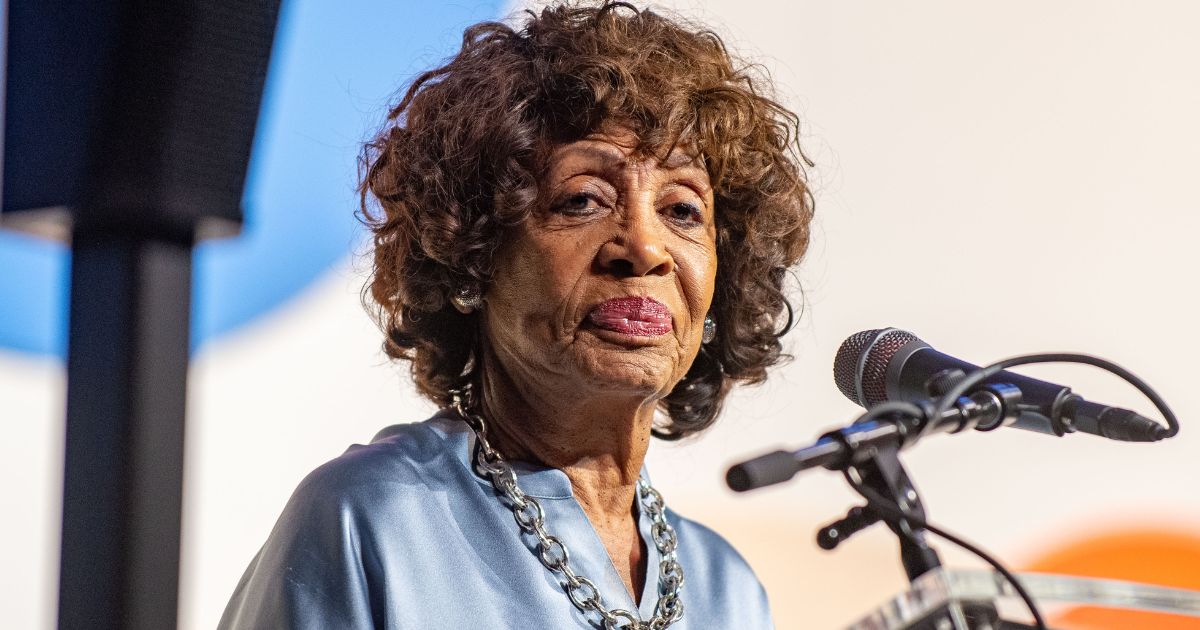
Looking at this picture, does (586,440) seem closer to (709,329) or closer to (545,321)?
(545,321)

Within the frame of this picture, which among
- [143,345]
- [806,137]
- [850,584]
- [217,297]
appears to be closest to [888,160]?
[806,137]

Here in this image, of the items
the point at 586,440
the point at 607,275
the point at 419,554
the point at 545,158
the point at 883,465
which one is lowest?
the point at 419,554

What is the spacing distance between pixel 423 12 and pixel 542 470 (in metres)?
1.25

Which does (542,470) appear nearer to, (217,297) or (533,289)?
(533,289)

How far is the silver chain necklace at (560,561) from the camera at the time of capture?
1.60m

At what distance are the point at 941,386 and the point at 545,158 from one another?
765mm

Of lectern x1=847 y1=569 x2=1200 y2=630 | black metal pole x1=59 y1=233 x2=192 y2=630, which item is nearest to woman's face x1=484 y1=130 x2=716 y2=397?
black metal pole x1=59 y1=233 x2=192 y2=630

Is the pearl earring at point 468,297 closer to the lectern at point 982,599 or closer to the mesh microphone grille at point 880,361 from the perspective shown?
the mesh microphone grille at point 880,361

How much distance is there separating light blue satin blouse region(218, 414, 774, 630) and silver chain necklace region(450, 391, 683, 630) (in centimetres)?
1

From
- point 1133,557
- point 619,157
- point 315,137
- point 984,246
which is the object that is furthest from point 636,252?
point 1133,557

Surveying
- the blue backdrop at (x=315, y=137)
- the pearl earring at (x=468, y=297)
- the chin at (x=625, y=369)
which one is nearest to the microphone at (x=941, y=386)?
the chin at (x=625, y=369)

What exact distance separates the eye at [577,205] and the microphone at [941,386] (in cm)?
49

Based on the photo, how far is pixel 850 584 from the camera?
269cm

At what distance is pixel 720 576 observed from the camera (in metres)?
1.85
